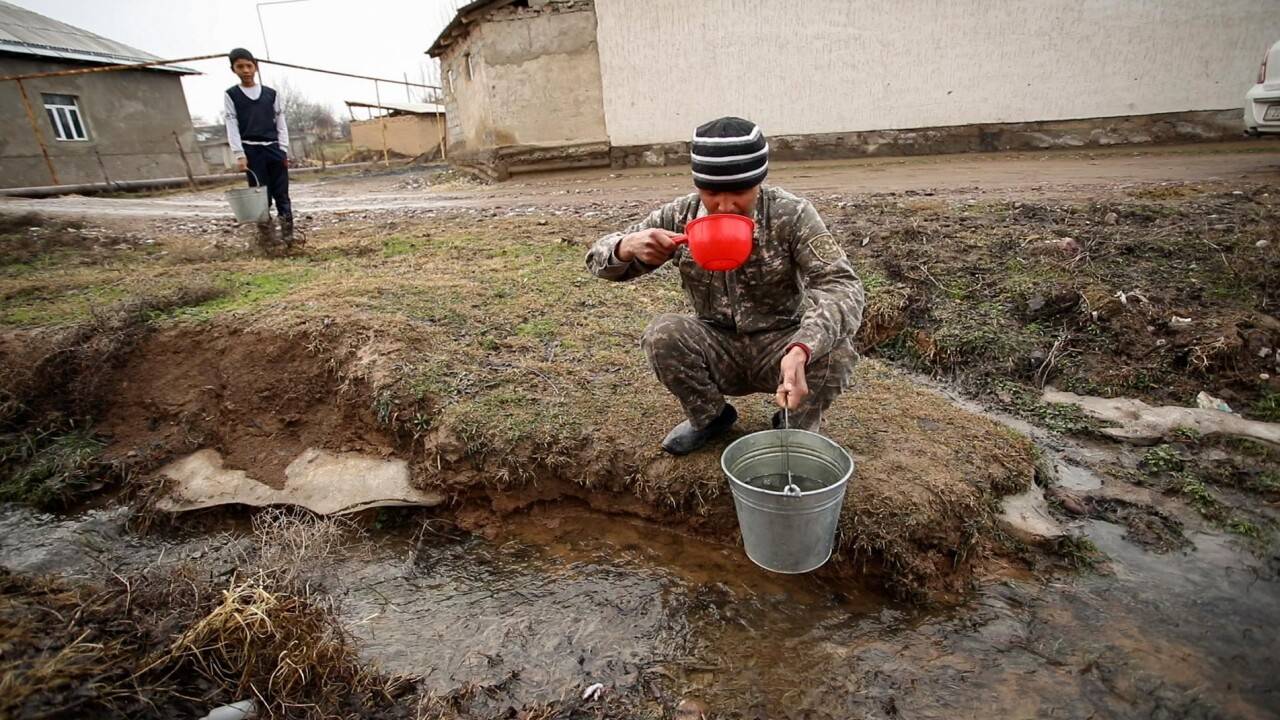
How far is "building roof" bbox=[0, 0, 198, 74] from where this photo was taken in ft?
53.1

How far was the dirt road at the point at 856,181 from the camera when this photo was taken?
24.6ft

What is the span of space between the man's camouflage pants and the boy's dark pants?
5399 mm

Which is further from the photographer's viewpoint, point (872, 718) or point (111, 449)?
point (111, 449)

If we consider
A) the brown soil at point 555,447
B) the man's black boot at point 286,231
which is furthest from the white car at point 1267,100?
the man's black boot at point 286,231

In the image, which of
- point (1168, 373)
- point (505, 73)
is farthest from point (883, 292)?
point (505, 73)

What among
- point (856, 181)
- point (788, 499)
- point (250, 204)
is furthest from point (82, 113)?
point (788, 499)

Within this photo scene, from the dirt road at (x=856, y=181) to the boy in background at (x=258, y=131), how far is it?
296cm

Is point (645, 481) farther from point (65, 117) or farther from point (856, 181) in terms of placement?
point (65, 117)

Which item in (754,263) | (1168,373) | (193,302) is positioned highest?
(754,263)

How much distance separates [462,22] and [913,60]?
334 inches

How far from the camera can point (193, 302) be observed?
471 centimetres

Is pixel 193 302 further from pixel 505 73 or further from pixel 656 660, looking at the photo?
pixel 505 73

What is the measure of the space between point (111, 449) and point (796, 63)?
37.2ft

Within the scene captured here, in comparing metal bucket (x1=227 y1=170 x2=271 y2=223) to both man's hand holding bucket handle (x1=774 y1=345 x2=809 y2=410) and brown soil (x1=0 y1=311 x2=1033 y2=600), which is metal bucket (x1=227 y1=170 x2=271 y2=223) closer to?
brown soil (x1=0 y1=311 x2=1033 y2=600)
